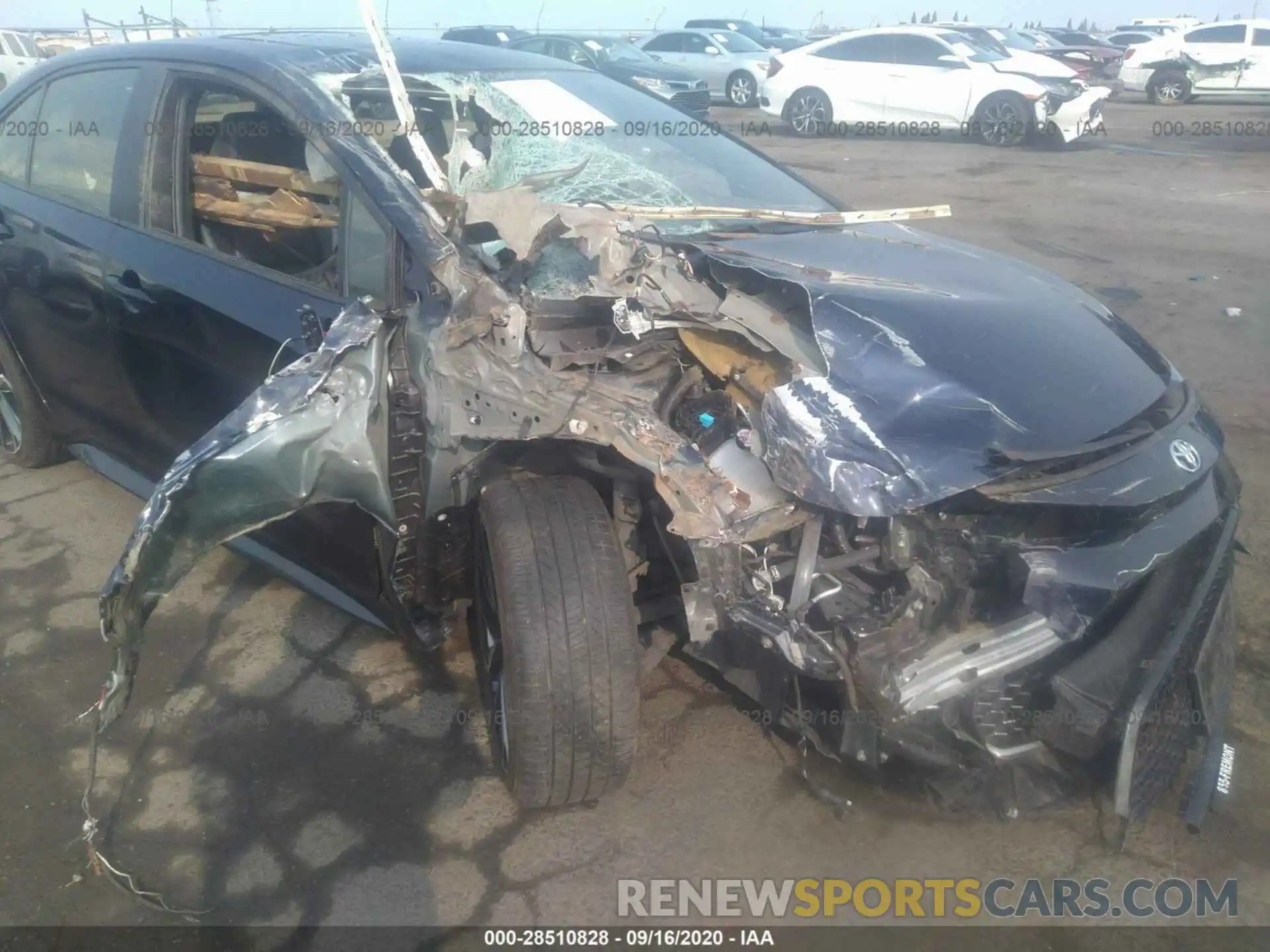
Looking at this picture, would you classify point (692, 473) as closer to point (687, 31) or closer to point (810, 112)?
point (810, 112)

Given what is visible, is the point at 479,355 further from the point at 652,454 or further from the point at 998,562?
the point at 998,562

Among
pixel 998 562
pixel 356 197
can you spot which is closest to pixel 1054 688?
pixel 998 562

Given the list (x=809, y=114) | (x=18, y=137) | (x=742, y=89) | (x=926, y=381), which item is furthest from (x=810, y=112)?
(x=926, y=381)

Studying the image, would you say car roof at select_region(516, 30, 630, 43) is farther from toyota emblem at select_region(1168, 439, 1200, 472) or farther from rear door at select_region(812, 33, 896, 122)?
toyota emblem at select_region(1168, 439, 1200, 472)

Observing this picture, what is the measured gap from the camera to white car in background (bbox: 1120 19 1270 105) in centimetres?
1678

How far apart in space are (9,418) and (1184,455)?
450 centimetres

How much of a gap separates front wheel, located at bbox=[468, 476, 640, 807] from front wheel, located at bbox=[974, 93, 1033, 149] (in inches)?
511

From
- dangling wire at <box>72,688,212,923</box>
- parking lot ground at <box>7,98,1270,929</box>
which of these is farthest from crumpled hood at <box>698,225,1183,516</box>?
dangling wire at <box>72,688,212,923</box>

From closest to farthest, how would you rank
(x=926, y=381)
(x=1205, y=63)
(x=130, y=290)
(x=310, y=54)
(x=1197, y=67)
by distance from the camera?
(x=926, y=381) < (x=310, y=54) < (x=130, y=290) < (x=1205, y=63) < (x=1197, y=67)

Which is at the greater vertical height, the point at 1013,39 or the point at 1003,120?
the point at 1013,39

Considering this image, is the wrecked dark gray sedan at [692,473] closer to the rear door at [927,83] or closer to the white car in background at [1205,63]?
the rear door at [927,83]

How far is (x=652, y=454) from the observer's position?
2.10 meters

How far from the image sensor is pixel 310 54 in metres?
3.02

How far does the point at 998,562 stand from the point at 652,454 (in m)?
0.80
